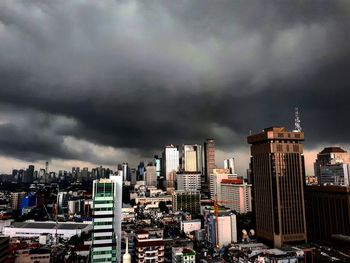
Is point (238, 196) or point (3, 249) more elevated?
point (238, 196)

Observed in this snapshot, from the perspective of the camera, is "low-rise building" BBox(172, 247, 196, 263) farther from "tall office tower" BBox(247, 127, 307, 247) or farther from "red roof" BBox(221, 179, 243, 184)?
"red roof" BBox(221, 179, 243, 184)

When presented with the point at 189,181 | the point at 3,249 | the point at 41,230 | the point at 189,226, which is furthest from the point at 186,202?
the point at 3,249

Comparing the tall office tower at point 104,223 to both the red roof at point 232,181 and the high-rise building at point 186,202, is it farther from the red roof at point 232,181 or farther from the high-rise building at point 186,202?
the red roof at point 232,181

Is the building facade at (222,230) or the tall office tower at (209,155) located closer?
the building facade at (222,230)

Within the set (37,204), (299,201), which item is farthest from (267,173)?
(37,204)

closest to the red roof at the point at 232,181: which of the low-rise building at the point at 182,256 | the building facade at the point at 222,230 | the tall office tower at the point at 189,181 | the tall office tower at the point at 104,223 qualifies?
the tall office tower at the point at 189,181

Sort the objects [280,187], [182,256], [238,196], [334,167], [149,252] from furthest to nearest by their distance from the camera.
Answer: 1. [238,196]
2. [334,167]
3. [280,187]
4. [182,256]
5. [149,252]

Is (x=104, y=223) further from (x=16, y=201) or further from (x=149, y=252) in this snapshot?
(x=16, y=201)
